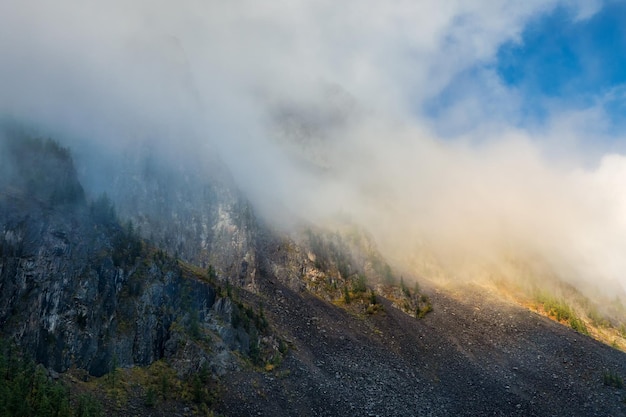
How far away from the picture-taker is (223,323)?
113875 mm

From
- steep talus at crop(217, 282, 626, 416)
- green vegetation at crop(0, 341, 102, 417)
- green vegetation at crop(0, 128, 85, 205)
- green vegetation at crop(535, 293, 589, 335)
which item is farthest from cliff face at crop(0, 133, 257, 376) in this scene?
green vegetation at crop(535, 293, 589, 335)

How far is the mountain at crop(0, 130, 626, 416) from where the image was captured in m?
89.8

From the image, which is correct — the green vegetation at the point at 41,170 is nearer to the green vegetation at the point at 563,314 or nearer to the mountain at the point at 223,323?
the mountain at the point at 223,323

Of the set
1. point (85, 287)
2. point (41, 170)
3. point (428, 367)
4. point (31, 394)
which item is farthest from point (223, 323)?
point (428, 367)

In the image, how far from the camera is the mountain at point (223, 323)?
295ft

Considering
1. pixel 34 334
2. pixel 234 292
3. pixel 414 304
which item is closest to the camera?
pixel 34 334

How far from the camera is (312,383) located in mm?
106812

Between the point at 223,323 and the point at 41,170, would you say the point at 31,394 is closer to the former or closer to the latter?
the point at 223,323

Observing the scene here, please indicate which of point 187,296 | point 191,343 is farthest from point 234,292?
point 191,343

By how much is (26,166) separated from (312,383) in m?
84.9

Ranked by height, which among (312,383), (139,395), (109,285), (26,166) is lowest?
(139,395)

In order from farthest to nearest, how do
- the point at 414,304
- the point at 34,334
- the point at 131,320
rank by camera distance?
1. the point at 414,304
2. the point at 131,320
3. the point at 34,334

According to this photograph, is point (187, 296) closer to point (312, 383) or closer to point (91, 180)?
point (312, 383)

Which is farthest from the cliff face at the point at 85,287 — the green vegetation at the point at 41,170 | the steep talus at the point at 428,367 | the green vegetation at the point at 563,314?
the green vegetation at the point at 563,314
